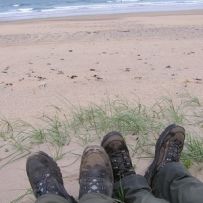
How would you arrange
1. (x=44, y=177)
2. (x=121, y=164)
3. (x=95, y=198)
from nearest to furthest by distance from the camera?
1. (x=95, y=198)
2. (x=44, y=177)
3. (x=121, y=164)

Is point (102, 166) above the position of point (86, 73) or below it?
above

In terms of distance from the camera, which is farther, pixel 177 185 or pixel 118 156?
pixel 118 156

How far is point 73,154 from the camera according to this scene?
295 cm

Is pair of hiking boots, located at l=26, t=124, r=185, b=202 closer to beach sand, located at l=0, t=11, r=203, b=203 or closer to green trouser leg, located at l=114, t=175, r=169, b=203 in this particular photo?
green trouser leg, located at l=114, t=175, r=169, b=203

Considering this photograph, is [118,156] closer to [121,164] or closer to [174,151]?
[121,164]

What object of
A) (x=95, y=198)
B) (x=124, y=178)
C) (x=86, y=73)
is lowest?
(x=86, y=73)

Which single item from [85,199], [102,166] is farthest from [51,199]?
[102,166]

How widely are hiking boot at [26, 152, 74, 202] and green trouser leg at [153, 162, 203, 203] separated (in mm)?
497

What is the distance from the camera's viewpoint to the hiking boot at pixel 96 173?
2184 mm

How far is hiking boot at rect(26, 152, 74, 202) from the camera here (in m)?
2.21

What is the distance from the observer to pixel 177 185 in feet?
7.24

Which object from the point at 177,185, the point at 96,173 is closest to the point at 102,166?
the point at 96,173

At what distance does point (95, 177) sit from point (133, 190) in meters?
0.21

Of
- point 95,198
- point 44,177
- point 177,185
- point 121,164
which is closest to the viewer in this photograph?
point 95,198
